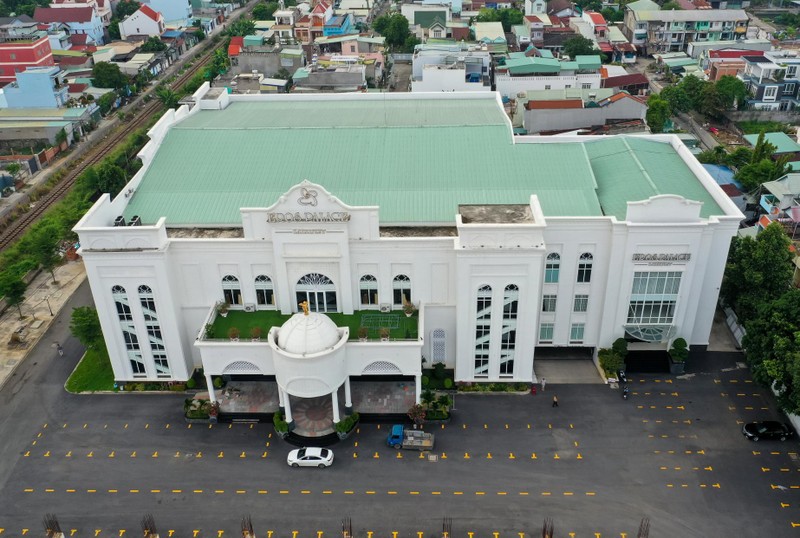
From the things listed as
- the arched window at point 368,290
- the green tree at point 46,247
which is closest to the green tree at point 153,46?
the green tree at point 46,247

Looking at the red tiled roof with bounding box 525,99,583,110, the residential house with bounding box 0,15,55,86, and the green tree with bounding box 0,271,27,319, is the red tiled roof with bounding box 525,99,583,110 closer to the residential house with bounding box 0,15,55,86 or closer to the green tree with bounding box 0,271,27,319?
the green tree with bounding box 0,271,27,319

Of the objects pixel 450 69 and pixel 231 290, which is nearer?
pixel 231 290

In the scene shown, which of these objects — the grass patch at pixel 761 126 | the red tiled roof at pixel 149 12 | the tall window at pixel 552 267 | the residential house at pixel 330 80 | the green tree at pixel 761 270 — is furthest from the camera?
the red tiled roof at pixel 149 12

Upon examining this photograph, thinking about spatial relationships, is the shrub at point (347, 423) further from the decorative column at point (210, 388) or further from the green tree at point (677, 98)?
the green tree at point (677, 98)

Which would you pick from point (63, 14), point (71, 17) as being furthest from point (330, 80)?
point (63, 14)

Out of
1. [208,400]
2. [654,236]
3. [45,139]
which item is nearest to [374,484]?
[208,400]

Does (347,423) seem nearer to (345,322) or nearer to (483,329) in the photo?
(345,322)

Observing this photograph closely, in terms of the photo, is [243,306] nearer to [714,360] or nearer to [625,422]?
[625,422]
